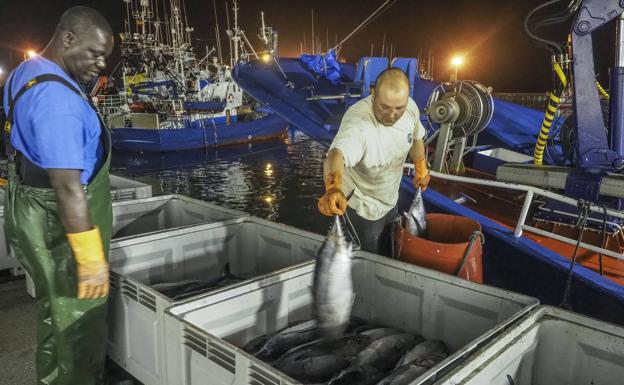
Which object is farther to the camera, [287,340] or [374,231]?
[374,231]

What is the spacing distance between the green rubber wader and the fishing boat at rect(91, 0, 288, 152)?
20586 millimetres

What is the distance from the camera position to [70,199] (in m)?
2.15

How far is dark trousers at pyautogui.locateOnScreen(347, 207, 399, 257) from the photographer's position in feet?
12.2

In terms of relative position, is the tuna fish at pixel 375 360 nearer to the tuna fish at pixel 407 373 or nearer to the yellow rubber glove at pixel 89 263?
the tuna fish at pixel 407 373

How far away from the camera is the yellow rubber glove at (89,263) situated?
7.24 feet

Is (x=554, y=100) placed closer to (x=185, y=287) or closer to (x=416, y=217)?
(x=416, y=217)

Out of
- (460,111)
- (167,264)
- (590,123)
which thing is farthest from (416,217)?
(460,111)

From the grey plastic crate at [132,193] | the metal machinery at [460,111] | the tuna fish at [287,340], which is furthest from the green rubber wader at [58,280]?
the metal machinery at [460,111]

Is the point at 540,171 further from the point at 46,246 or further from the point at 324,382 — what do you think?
the point at 46,246

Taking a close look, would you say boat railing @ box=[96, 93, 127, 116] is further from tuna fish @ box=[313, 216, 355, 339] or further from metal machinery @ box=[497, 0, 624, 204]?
tuna fish @ box=[313, 216, 355, 339]

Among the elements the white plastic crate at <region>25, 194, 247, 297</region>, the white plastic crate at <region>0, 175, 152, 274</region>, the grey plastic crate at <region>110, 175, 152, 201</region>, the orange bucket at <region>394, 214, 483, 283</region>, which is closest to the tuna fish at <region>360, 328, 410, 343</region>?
the orange bucket at <region>394, 214, 483, 283</region>

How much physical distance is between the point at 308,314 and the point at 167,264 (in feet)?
4.48

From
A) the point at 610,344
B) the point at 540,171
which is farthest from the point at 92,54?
the point at 540,171

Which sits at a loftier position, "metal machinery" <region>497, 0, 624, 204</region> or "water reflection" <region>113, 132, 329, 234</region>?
"metal machinery" <region>497, 0, 624, 204</region>
